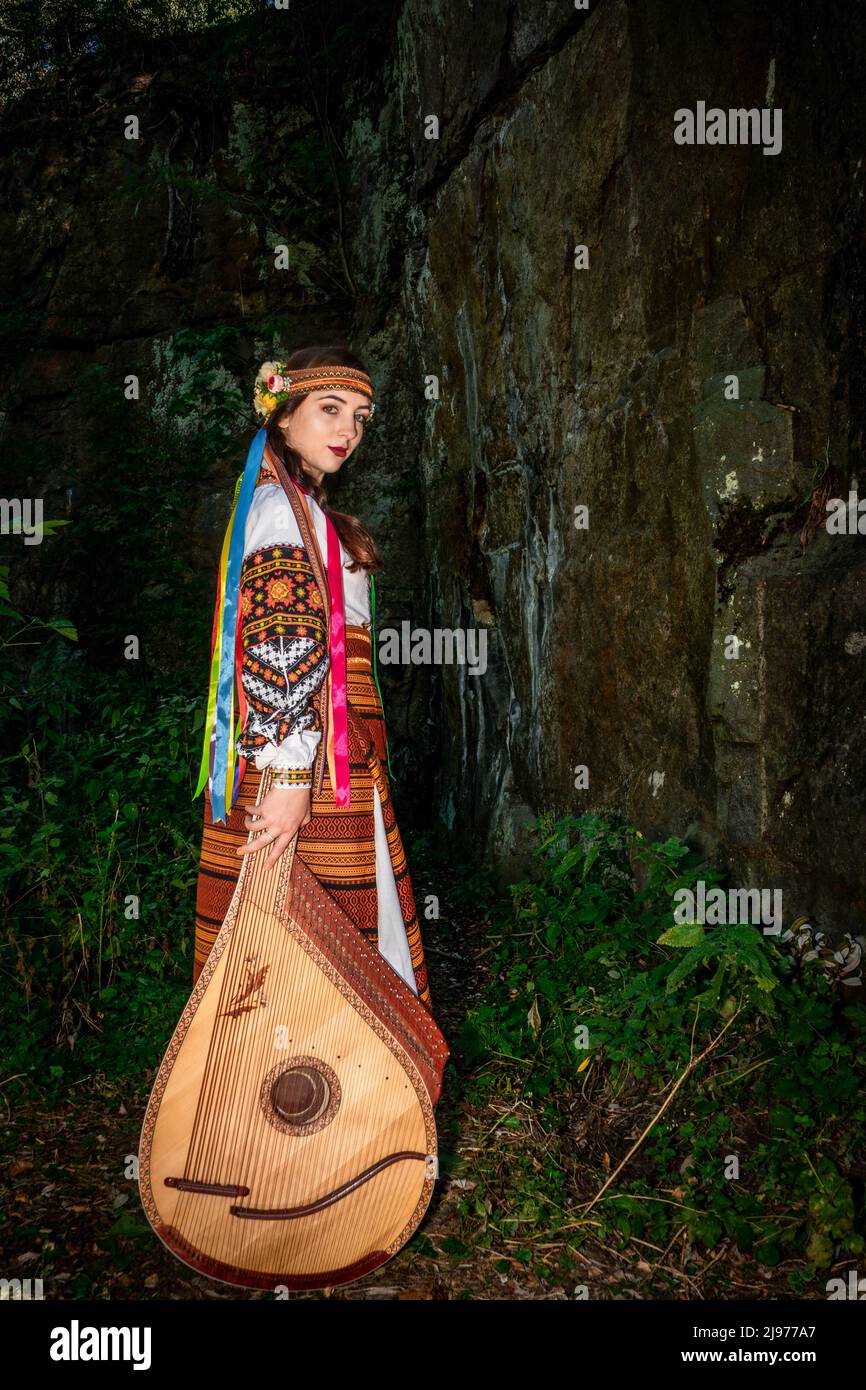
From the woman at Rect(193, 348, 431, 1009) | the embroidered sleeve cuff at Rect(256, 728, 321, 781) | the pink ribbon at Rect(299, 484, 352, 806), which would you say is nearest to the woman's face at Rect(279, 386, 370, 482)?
the woman at Rect(193, 348, 431, 1009)

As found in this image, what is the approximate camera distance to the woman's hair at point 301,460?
2410 millimetres

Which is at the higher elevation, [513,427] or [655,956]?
[513,427]

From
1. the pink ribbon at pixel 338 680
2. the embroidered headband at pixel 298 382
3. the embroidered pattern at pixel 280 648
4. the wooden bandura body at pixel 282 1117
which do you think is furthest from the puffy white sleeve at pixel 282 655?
the embroidered headband at pixel 298 382

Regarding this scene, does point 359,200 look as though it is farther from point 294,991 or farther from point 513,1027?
point 294,991

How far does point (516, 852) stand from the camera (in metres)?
4.95

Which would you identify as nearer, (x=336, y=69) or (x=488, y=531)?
(x=488, y=531)

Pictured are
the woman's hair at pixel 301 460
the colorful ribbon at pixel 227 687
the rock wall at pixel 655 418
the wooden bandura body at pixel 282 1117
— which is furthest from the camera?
the rock wall at pixel 655 418

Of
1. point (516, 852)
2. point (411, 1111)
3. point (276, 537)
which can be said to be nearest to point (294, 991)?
point (411, 1111)

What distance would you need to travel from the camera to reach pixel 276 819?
2.15 meters

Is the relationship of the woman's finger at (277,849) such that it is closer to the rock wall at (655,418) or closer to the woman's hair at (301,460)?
the woman's hair at (301,460)

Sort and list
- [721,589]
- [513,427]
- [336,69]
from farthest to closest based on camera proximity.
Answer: [336,69] → [513,427] → [721,589]

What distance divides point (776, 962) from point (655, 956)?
0.60m

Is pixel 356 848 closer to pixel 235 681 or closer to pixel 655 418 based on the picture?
pixel 235 681

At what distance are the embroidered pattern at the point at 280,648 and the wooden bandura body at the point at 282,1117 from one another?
1.06 ft
